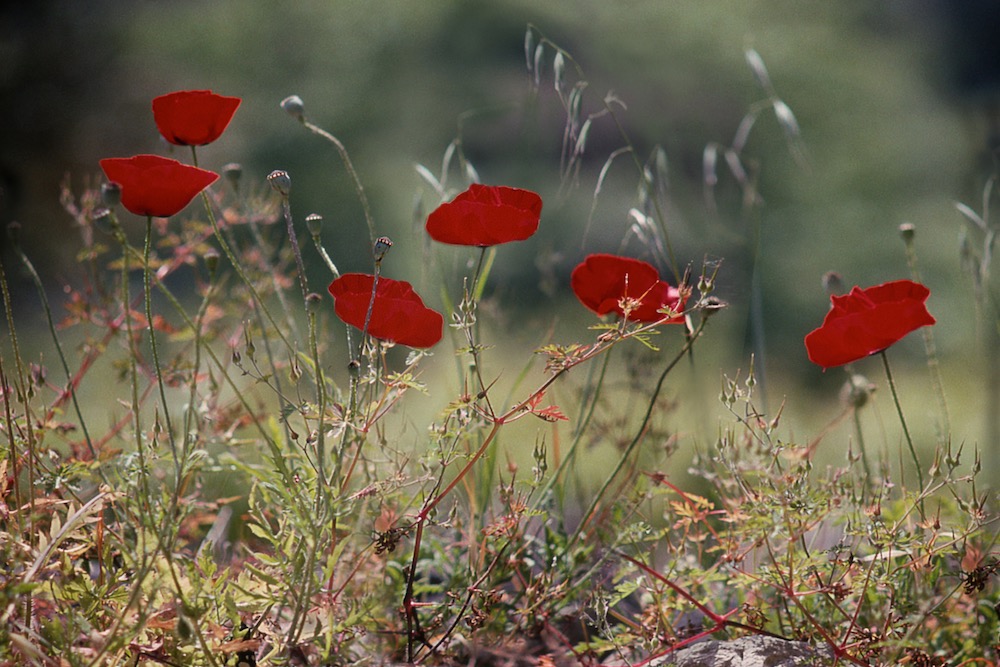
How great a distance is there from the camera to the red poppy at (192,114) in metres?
0.68

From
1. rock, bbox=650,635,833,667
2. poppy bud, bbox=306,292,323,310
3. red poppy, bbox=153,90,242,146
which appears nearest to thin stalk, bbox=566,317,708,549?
rock, bbox=650,635,833,667

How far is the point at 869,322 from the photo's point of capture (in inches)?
26.4

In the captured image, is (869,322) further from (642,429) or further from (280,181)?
(280,181)

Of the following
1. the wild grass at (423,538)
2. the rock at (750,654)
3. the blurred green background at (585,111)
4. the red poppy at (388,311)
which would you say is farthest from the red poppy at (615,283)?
the blurred green background at (585,111)

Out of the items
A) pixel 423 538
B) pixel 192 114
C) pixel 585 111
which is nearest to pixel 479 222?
pixel 192 114

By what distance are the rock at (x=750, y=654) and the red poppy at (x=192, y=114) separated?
19.1 inches

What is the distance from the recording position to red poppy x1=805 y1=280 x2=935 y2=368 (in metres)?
0.66

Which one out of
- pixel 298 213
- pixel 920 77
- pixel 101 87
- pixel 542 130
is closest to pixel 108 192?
pixel 298 213

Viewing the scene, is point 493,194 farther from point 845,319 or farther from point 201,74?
point 201,74

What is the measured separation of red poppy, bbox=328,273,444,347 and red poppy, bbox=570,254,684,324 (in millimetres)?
139

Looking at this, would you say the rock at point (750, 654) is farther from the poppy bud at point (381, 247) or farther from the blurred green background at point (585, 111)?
the blurred green background at point (585, 111)

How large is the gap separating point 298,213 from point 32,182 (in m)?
0.75

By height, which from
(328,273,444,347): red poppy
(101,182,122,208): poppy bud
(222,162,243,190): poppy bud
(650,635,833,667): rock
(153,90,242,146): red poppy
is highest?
(222,162,243,190): poppy bud

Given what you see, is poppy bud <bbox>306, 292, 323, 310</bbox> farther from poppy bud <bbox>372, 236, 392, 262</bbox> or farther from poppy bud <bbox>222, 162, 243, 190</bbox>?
poppy bud <bbox>222, 162, 243, 190</bbox>
